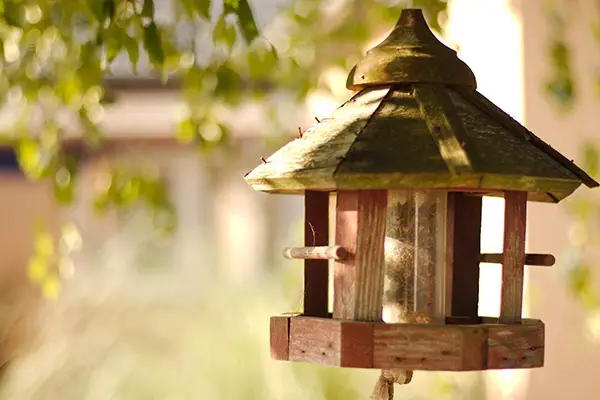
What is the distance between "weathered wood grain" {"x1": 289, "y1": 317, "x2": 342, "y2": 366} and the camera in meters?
2.00

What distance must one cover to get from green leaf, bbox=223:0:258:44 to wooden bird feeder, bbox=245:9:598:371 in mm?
462

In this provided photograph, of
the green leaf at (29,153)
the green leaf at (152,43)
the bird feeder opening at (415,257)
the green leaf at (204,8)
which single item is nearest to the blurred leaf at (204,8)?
the green leaf at (204,8)

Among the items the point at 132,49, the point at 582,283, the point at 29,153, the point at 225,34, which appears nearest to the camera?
the point at 132,49

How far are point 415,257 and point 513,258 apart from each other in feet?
0.56

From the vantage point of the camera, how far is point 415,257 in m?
2.20

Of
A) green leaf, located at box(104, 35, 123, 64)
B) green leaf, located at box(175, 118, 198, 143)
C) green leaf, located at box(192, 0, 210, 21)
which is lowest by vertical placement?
green leaf, located at box(175, 118, 198, 143)

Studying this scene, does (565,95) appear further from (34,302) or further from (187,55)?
(34,302)

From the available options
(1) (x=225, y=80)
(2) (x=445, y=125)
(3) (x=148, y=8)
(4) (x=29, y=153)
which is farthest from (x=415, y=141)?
(4) (x=29, y=153)

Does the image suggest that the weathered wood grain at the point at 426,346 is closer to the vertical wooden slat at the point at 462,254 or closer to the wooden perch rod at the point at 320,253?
the wooden perch rod at the point at 320,253

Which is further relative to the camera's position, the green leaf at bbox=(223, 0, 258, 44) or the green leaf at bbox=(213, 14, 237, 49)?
the green leaf at bbox=(213, 14, 237, 49)

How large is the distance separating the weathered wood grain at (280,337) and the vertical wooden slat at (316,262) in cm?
10

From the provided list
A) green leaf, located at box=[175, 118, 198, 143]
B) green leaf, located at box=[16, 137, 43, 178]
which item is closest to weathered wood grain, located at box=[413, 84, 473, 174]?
green leaf, located at box=[175, 118, 198, 143]

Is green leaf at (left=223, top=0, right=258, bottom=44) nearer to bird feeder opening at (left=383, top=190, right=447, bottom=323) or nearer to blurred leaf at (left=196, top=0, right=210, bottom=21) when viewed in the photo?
blurred leaf at (left=196, top=0, right=210, bottom=21)

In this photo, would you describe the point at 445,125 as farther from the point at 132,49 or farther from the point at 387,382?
the point at 132,49
